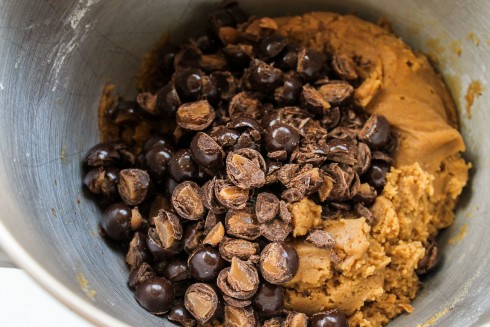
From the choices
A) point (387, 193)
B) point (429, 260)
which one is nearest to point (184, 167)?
point (387, 193)

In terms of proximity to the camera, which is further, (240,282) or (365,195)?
(365,195)

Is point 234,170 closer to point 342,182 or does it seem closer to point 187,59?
point 342,182

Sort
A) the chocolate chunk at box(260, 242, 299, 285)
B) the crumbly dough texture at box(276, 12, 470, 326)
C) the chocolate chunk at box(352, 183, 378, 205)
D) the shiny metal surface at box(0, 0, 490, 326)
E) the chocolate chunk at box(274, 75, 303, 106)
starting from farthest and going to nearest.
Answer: the chocolate chunk at box(274, 75, 303, 106)
the chocolate chunk at box(352, 183, 378, 205)
the crumbly dough texture at box(276, 12, 470, 326)
the chocolate chunk at box(260, 242, 299, 285)
the shiny metal surface at box(0, 0, 490, 326)

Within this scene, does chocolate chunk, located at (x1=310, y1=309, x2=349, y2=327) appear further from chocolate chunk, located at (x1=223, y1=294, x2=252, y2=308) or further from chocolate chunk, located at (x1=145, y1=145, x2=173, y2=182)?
chocolate chunk, located at (x1=145, y1=145, x2=173, y2=182)

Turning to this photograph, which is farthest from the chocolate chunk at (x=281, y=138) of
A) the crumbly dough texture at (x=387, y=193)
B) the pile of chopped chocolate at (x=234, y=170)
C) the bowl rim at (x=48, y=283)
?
the bowl rim at (x=48, y=283)

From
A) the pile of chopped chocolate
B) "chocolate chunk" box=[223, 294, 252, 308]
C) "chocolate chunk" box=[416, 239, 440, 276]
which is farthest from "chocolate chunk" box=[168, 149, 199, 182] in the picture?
"chocolate chunk" box=[416, 239, 440, 276]

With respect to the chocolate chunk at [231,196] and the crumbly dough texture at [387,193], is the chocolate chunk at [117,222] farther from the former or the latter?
the crumbly dough texture at [387,193]

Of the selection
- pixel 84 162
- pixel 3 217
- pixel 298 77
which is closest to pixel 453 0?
pixel 298 77
